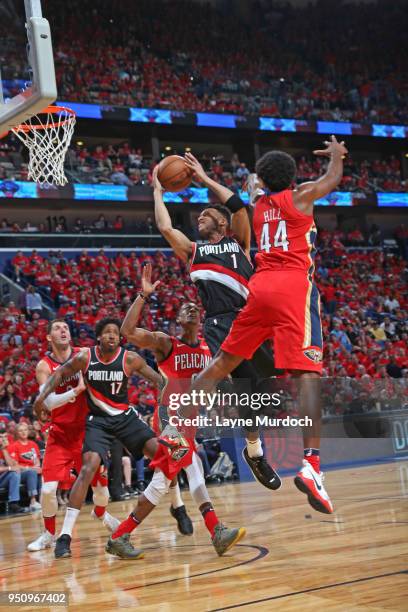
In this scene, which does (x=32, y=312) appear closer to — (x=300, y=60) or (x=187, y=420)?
(x=187, y=420)

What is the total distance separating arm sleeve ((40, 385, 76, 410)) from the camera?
7.48 m

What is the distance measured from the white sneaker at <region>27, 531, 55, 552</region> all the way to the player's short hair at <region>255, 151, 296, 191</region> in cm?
448

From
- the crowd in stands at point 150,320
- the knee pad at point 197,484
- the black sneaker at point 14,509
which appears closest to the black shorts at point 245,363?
the knee pad at point 197,484

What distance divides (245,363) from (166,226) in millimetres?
1141

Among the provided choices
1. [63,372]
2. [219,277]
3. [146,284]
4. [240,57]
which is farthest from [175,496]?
[240,57]

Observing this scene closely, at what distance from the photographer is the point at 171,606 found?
16.2 feet

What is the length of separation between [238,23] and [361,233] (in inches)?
405

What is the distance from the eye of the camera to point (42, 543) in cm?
780

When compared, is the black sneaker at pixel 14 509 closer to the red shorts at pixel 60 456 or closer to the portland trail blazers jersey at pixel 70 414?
the red shorts at pixel 60 456

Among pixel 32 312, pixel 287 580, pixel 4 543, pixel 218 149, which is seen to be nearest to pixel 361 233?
pixel 218 149

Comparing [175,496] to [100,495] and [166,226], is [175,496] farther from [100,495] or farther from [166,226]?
[166,226]

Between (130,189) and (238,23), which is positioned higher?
(238,23)

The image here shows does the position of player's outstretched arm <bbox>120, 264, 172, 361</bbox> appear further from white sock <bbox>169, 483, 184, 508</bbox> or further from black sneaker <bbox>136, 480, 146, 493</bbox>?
black sneaker <bbox>136, 480, 146, 493</bbox>

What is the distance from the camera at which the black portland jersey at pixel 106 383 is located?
24.7 feet
